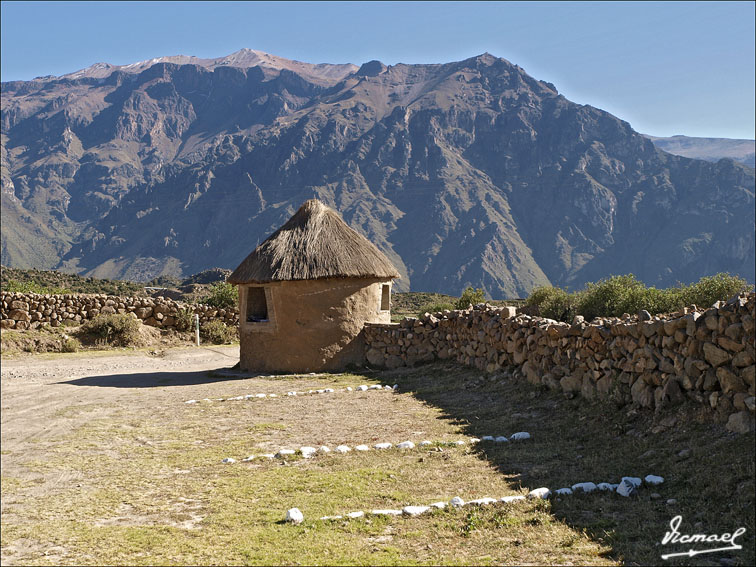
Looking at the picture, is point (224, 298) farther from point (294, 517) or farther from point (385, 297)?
point (294, 517)

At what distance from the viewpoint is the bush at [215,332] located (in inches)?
901

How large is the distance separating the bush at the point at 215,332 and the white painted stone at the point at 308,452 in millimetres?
15685

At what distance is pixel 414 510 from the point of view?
5.63 m

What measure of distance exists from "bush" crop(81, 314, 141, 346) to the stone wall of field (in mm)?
11220

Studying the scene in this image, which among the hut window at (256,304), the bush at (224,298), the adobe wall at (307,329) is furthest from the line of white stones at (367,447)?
the bush at (224,298)

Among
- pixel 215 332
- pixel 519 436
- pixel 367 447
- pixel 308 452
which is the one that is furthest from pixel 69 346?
pixel 519 436

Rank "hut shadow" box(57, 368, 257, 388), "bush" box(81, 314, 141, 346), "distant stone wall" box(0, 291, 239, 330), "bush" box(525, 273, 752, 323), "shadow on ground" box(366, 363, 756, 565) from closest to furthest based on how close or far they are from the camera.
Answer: "shadow on ground" box(366, 363, 756, 565)
"hut shadow" box(57, 368, 257, 388)
"bush" box(525, 273, 752, 323)
"distant stone wall" box(0, 291, 239, 330)
"bush" box(81, 314, 141, 346)

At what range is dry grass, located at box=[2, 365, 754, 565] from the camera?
420 cm

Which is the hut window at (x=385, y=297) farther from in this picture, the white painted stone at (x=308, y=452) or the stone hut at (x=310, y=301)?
the white painted stone at (x=308, y=452)

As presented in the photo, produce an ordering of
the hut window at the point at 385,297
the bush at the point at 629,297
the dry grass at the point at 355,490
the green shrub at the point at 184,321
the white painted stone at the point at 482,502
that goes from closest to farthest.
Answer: the dry grass at the point at 355,490
the white painted stone at the point at 482,502
the bush at the point at 629,297
the hut window at the point at 385,297
the green shrub at the point at 184,321

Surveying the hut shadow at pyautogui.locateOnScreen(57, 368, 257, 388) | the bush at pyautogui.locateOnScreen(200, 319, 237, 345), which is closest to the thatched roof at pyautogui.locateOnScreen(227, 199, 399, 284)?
the hut shadow at pyautogui.locateOnScreen(57, 368, 257, 388)

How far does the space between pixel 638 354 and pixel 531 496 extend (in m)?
3.22

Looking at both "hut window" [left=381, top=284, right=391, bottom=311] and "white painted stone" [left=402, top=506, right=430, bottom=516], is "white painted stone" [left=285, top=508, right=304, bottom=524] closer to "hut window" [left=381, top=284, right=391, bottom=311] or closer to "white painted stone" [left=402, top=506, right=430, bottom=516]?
"white painted stone" [left=402, top=506, right=430, bottom=516]

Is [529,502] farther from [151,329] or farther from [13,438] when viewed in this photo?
[151,329]
